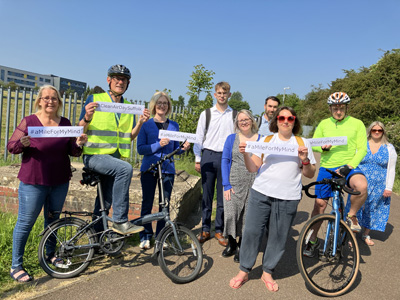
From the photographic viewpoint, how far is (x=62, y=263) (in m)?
3.60

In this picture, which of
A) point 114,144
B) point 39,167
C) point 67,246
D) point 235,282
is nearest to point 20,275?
point 67,246

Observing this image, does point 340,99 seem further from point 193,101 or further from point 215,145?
point 193,101

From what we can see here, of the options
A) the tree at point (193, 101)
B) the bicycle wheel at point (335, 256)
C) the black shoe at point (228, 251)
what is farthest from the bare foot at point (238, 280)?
the tree at point (193, 101)

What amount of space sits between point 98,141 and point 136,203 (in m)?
1.59

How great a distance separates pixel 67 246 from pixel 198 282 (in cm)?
151

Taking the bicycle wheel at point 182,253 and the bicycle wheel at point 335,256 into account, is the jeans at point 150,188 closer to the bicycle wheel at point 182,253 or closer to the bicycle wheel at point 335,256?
the bicycle wheel at point 182,253

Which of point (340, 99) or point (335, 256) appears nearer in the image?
point (335, 256)

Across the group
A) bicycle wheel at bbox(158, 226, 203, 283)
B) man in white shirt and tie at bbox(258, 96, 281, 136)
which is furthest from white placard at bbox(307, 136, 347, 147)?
bicycle wheel at bbox(158, 226, 203, 283)

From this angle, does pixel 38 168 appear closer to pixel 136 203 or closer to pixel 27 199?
pixel 27 199

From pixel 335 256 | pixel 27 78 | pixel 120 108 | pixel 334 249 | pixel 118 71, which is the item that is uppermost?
pixel 27 78

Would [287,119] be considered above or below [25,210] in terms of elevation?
above

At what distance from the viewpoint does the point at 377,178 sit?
17.6 ft

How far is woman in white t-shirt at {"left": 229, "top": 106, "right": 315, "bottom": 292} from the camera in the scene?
3.28 metres

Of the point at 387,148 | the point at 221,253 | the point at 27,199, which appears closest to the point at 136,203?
the point at 221,253
